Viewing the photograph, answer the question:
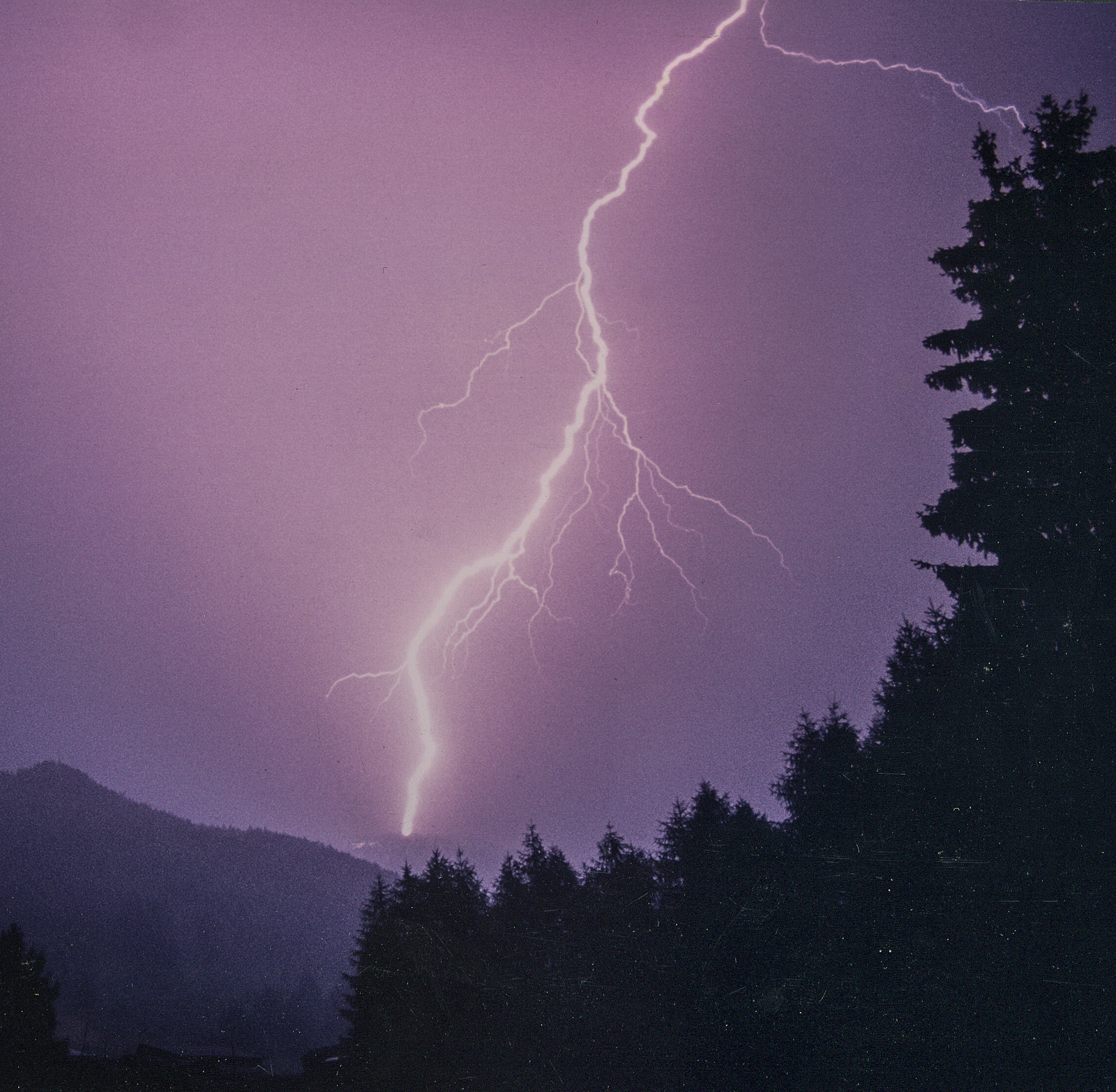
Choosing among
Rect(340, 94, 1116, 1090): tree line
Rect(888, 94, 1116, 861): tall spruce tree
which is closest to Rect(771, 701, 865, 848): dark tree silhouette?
Rect(340, 94, 1116, 1090): tree line

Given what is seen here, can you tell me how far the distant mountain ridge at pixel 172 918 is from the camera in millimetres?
60156

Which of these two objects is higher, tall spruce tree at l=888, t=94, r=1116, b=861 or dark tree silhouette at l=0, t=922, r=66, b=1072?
tall spruce tree at l=888, t=94, r=1116, b=861

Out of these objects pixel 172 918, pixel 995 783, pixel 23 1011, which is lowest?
pixel 172 918

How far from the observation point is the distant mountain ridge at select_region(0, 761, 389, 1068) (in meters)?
60.2

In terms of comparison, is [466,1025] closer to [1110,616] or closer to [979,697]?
[979,697]

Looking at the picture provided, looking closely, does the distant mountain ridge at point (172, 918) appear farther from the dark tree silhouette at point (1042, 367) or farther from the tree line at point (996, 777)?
the dark tree silhouette at point (1042, 367)

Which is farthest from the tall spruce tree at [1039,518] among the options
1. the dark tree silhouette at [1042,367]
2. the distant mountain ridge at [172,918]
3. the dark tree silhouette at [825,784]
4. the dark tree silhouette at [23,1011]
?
the distant mountain ridge at [172,918]

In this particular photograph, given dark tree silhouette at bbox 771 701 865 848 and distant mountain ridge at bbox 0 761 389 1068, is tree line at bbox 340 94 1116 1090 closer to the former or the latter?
dark tree silhouette at bbox 771 701 865 848

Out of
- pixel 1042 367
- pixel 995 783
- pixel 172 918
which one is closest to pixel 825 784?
pixel 995 783

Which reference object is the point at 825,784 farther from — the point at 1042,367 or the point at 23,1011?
the point at 23,1011

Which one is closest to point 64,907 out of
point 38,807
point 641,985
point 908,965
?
point 38,807

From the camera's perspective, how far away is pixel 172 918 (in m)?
98.6

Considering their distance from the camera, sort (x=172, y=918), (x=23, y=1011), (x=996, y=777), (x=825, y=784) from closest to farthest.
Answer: (x=996, y=777) < (x=825, y=784) < (x=23, y=1011) < (x=172, y=918)

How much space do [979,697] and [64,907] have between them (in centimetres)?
13739
